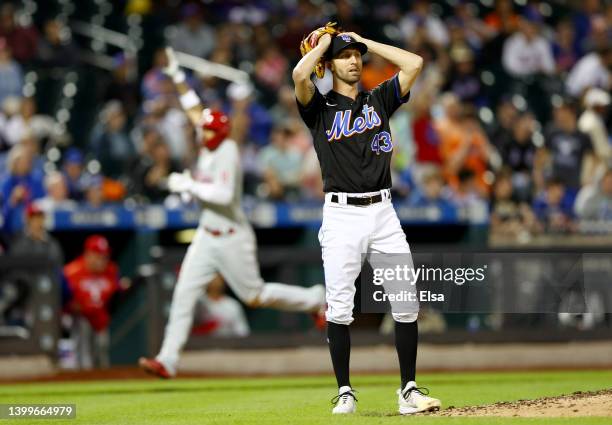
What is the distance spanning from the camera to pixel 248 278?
32.1 ft

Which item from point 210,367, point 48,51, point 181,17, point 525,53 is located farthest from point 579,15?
point 210,367

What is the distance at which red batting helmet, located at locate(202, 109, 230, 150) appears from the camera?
9688 millimetres

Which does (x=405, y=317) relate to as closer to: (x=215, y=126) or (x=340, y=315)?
(x=340, y=315)

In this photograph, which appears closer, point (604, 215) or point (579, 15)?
point (604, 215)

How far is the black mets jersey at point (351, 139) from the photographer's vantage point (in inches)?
257

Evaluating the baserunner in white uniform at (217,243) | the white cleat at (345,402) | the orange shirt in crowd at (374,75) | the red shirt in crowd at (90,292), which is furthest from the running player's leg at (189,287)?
the orange shirt in crowd at (374,75)

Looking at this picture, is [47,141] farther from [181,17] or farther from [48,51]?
[181,17]

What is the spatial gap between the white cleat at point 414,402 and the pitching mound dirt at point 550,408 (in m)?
0.05

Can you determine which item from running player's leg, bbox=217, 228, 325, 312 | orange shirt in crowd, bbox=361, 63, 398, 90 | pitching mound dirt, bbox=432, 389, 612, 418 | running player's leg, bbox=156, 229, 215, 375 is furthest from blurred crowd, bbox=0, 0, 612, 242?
pitching mound dirt, bbox=432, 389, 612, 418

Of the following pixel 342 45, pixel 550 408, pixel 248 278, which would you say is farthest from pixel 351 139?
pixel 248 278

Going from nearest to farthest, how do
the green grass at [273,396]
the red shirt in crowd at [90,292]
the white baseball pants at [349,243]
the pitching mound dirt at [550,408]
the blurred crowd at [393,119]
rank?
1. the pitching mound dirt at [550,408]
2. the white baseball pants at [349,243]
3. the green grass at [273,396]
4. the red shirt in crowd at [90,292]
5. the blurred crowd at [393,119]

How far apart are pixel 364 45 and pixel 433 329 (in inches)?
235

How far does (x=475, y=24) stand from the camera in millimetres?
17891

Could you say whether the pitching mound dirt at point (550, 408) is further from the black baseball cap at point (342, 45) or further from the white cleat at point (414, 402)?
the black baseball cap at point (342, 45)
